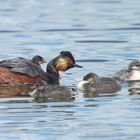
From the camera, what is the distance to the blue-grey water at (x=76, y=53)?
13547 mm

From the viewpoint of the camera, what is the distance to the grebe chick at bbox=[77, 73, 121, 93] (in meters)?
A: 17.2

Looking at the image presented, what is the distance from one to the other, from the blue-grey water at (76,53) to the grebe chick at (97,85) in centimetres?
→ 24

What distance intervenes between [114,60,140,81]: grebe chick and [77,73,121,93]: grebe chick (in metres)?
0.96

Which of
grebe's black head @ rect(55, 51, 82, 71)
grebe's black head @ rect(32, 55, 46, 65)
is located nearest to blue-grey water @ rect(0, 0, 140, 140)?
grebe's black head @ rect(55, 51, 82, 71)

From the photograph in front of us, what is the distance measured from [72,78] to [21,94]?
6.89 ft

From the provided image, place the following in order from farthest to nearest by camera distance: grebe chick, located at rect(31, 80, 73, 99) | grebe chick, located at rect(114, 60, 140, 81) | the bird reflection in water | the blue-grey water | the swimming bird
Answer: grebe chick, located at rect(114, 60, 140, 81)
the swimming bird
the bird reflection in water
grebe chick, located at rect(31, 80, 73, 99)
the blue-grey water

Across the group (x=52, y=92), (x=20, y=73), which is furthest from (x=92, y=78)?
(x=20, y=73)

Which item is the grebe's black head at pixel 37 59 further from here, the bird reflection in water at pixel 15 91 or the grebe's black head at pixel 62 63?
the bird reflection in water at pixel 15 91

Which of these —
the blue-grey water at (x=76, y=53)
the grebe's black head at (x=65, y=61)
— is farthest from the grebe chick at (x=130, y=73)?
the grebe's black head at (x=65, y=61)

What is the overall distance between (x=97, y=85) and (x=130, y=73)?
61.0 inches

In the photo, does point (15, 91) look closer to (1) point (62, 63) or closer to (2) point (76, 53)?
(1) point (62, 63)

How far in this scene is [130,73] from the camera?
61.1 ft

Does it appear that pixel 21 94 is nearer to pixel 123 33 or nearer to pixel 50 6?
pixel 123 33

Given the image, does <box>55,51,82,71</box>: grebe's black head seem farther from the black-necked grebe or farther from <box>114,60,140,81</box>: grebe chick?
<box>114,60,140,81</box>: grebe chick
